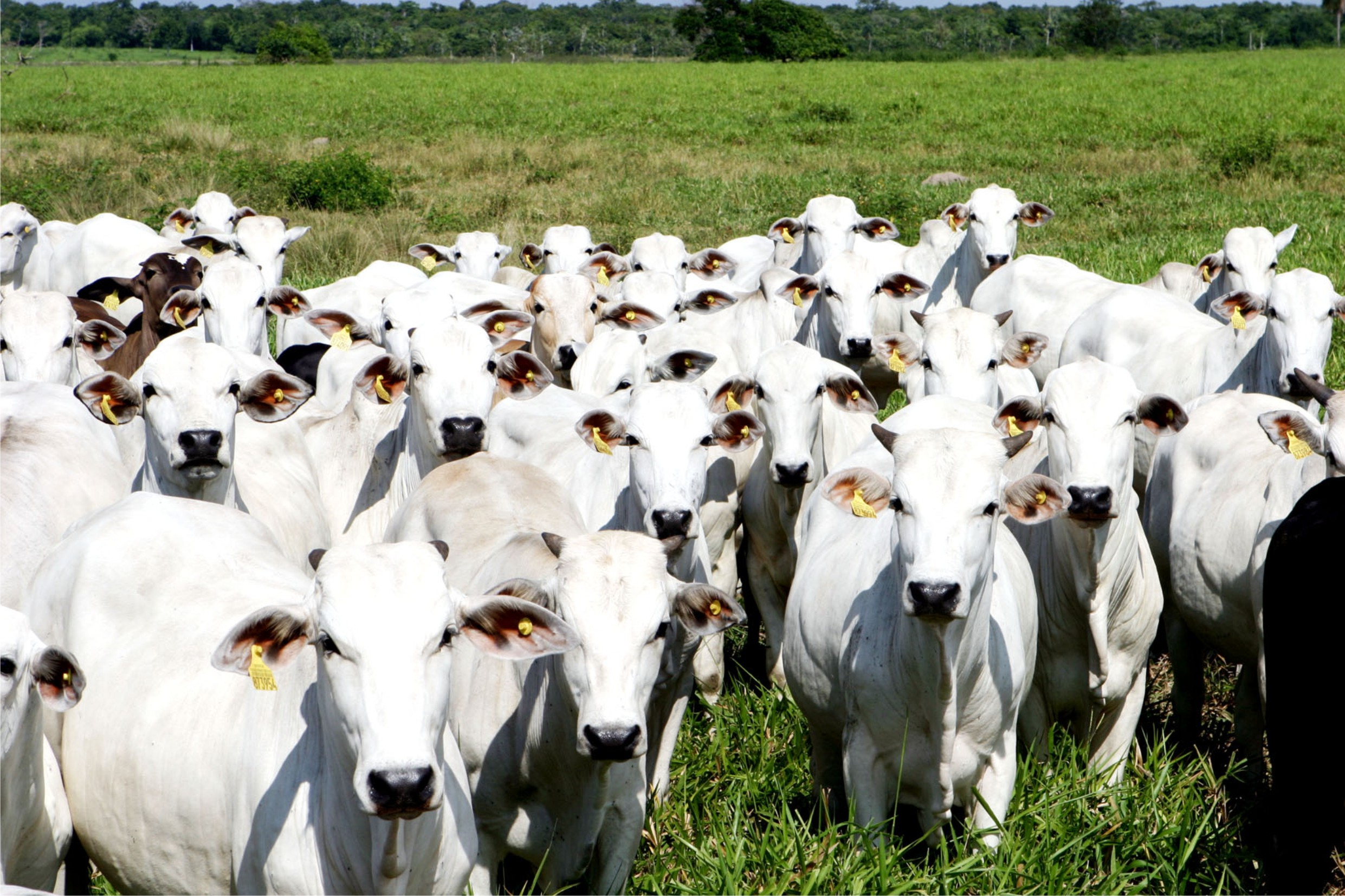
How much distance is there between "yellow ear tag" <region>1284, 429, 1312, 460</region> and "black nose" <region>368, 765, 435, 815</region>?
12.1 feet

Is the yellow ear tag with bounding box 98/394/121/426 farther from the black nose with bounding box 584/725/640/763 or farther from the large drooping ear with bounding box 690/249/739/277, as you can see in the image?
the large drooping ear with bounding box 690/249/739/277

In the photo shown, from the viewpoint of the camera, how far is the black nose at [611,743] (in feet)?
12.0

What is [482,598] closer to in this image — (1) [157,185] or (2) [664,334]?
(2) [664,334]

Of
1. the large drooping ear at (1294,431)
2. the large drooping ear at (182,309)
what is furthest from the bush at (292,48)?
the large drooping ear at (1294,431)

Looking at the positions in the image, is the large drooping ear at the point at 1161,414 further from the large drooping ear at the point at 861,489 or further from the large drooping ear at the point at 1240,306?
the large drooping ear at the point at 1240,306

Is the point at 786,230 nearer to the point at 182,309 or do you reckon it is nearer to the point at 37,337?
the point at 182,309

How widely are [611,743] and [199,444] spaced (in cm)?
254

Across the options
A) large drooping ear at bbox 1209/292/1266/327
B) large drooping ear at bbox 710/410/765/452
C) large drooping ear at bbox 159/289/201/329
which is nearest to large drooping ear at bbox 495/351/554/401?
large drooping ear at bbox 710/410/765/452

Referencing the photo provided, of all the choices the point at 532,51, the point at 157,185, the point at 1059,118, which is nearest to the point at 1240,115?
the point at 1059,118

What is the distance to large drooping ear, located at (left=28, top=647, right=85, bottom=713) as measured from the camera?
140 inches

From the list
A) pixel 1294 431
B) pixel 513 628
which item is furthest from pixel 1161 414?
pixel 513 628

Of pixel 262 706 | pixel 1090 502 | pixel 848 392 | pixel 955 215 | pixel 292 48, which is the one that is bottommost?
pixel 262 706

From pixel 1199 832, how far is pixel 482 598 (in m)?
2.63

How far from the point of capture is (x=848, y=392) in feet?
20.4
